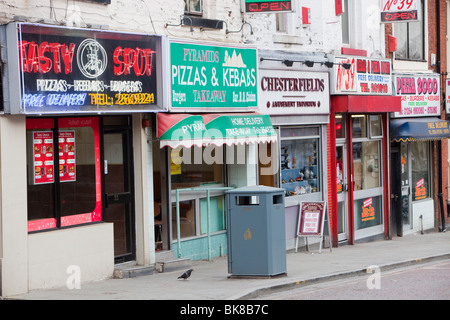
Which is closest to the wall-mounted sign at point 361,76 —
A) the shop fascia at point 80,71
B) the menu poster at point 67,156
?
the shop fascia at point 80,71

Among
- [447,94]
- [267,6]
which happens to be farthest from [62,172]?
[447,94]

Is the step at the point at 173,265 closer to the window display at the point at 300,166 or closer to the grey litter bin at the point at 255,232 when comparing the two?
the grey litter bin at the point at 255,232

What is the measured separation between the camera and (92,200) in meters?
13.5

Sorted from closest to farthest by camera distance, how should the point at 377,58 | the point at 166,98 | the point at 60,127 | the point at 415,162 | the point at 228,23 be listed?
the point at 60,127
the point at 166,98
the point at 228,23
the point at 377,58
the point at 415,162

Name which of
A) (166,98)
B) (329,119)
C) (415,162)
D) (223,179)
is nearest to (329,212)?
(329,119)

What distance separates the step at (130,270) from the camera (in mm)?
13477

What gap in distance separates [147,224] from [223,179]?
9.42 feet

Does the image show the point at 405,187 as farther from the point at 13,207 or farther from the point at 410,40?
the point at 13,207

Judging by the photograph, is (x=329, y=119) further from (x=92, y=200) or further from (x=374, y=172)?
(x=92, y=200)

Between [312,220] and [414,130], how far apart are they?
4.94 meters

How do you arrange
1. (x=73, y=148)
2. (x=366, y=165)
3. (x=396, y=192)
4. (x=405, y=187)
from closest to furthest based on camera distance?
(x=73, y=148) < (x=366, y=165) < (x=396, y=192) < (x=405, y=187)

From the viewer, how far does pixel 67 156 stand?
42.4 feet

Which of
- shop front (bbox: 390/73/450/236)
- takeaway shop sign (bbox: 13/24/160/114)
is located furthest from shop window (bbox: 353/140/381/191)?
takeaway shop sign (bbox: 13/24/160/114)

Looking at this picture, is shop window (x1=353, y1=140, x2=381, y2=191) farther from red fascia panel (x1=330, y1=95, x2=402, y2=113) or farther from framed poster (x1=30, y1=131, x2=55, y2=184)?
framed poster (x1=30, y1=131, x2=55, y2=184)
